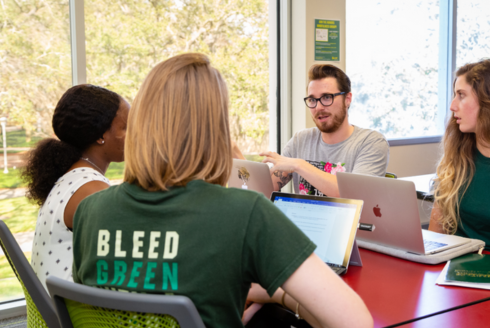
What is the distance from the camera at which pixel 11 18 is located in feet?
8.52

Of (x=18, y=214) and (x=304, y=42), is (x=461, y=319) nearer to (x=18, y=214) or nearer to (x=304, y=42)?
(x=18, y=214)

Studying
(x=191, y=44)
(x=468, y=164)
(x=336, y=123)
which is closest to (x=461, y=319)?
(x=468, y=164)

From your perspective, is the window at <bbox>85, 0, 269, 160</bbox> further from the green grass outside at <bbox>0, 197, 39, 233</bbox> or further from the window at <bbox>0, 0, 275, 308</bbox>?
the green grass outside at <bbox>0, 197, 39, 233</bbox>

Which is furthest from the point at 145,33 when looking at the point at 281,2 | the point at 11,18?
the point at 281,2

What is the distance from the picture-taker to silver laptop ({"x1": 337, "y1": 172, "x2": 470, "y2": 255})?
1469mm

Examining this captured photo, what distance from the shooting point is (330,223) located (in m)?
1.39

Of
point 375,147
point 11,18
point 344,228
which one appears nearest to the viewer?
point 344,228

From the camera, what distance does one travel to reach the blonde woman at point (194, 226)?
0.81 meters

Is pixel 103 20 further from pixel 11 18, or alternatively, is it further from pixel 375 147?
pixel 375 147

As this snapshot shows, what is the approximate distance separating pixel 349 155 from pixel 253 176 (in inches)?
24.9

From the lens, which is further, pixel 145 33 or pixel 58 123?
pixel 145 33

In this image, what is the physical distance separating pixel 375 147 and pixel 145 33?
169 cm

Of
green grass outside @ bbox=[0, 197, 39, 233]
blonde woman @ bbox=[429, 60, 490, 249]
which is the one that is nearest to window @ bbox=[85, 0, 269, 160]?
green grass outside @ bbox=[0, 197, 39, 233]

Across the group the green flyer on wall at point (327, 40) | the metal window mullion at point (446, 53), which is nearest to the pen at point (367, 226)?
the green flyer on wall at point (327, 40)
